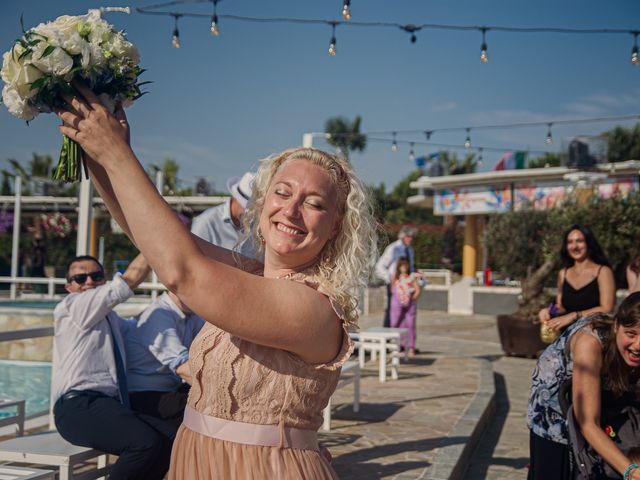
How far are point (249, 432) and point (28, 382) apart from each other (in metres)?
9.45

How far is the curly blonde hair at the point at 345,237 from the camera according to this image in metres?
1.85

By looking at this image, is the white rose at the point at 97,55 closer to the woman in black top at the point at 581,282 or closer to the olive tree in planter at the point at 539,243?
the woman in black top at the point at 581,282

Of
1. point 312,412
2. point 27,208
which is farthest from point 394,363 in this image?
point 27,208

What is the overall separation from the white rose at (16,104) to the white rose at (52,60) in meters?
0.11

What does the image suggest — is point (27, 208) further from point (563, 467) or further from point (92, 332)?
point (563, 467)

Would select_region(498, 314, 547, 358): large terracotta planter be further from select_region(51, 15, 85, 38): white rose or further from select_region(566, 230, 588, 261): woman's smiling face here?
select_region(51, 15, 85, 38): white rose

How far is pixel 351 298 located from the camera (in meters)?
1.85

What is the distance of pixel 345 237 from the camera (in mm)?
1918

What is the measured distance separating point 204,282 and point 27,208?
91.1 ft

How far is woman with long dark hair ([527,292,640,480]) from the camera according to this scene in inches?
121

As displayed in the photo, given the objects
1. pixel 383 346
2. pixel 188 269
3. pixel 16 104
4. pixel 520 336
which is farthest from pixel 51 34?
pixel 520 336

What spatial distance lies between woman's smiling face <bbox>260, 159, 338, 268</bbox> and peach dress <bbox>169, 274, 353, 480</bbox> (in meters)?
0.08

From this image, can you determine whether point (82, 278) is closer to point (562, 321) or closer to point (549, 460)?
point (549, 460)

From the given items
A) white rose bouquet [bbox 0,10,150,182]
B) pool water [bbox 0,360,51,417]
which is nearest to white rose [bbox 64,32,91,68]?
white rose bouquet [bbox 0,10,150,182]
